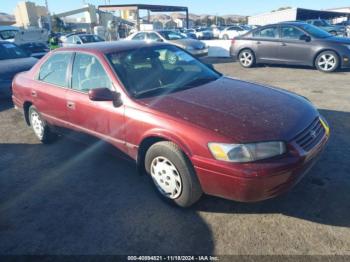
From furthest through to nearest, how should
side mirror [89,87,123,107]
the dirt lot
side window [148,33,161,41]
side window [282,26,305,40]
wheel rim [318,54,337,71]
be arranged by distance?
side window [148,33,161,41] < side window [282,26,305,40] < wheel rim [318,54,337,71] < side mirror [89,87,123,107] < the dirt lot

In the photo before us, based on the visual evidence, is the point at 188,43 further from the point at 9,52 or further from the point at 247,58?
the point at 9,52

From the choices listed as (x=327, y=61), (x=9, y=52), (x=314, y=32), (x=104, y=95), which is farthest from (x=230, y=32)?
(x=104, y=95)

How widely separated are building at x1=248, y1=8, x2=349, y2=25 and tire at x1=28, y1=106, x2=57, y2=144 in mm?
34966

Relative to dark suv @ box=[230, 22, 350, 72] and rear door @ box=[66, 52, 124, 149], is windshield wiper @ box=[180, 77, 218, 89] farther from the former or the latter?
dark suv @ box=[230, 22, 350, 72]

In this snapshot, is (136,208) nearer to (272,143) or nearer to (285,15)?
(272,143)

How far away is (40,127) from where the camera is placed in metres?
4.75

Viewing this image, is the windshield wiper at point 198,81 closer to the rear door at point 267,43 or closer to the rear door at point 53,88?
the rear door at point 53,88

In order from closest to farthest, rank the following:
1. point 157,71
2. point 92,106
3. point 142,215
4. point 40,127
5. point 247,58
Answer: point 142,215 → point 92,106 → point 157,71 → point 40,127 → point 247,58

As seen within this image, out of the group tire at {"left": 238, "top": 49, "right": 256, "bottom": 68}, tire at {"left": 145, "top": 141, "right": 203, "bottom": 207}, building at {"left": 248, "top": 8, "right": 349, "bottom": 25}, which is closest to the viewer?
tire at {"left": 145, "top": 141, "right": 203, "bottom": 207}

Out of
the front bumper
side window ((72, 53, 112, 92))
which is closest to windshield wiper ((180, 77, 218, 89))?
side window ((72, 53, 112, 92))

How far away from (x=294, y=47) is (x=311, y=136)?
7.64 metres

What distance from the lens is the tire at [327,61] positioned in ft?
28.9

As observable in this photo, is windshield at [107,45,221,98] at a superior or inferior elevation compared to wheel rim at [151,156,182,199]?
superior

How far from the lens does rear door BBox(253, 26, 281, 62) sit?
980 cm
